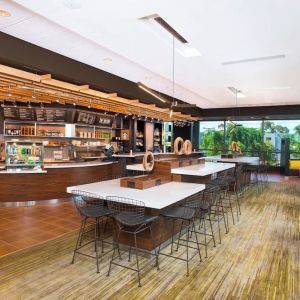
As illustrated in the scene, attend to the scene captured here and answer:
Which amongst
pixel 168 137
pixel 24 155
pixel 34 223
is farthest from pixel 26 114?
pixel 168 137

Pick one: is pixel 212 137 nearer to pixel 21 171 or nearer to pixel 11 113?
pixel 11 113

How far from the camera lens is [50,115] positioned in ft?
30.7

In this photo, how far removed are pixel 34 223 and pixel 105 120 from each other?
22.4ft

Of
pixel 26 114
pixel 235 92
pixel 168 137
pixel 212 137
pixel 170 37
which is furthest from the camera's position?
pixel 168 137

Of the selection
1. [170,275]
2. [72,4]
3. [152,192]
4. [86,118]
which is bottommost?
[170,275]

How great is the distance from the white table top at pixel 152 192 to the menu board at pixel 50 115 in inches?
235

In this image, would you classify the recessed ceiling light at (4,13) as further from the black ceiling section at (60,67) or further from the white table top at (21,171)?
the white table top at (21,171)

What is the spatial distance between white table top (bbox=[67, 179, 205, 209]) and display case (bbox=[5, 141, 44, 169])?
114 inches

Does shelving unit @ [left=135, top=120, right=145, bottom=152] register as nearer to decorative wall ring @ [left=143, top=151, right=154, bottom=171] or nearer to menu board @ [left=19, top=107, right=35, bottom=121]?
menu board @ [left=19, top=107, right=35, bottom=121]

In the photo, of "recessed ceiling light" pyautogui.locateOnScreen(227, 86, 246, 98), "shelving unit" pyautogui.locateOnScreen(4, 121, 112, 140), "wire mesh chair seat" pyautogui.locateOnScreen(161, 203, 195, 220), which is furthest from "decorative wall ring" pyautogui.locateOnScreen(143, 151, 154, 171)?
"shelving unit" pyautogui.locateOnScreen(4, 121, 112, 140)

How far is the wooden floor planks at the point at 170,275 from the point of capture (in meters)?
2.81

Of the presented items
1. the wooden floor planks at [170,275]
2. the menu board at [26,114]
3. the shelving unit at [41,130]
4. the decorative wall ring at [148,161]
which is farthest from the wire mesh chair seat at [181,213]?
the menu board at [26,114]

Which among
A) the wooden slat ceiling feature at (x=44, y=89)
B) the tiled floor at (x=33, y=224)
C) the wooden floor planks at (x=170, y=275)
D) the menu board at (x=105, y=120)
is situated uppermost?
the wooden slat ceiling feature at (x=44, y=89)

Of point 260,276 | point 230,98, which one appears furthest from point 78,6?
point 230,98
